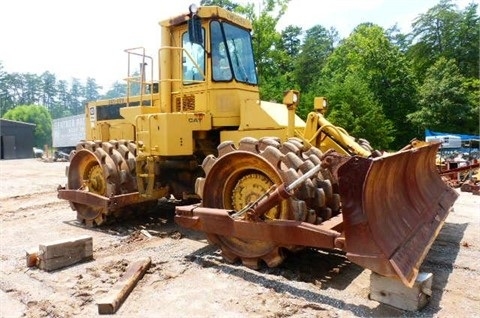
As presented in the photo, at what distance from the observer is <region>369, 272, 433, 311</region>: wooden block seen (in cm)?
328

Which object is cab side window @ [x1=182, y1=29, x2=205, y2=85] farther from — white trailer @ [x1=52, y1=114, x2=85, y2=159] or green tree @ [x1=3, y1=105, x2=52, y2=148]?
green tree @ [x1=3, y1=105, x2=52, y2=148]

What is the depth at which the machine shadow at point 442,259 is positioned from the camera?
368 cm

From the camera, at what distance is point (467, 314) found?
130 inches

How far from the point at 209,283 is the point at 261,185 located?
1190 mm

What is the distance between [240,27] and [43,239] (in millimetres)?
4476

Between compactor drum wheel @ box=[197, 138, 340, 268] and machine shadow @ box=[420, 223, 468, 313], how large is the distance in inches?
47.4

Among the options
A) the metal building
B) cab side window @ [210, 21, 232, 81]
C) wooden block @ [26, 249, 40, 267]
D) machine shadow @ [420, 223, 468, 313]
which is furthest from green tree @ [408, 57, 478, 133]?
Result: the metal building

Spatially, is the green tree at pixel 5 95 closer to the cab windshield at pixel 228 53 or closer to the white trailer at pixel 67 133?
the white trailer at pixel 67 133

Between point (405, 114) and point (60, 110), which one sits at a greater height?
point (60, 110)

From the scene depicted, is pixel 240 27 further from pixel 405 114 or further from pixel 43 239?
pixel 405 114

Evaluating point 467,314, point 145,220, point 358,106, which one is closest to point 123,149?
point 145,220

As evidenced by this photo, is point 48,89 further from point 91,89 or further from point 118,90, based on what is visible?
point 118,90

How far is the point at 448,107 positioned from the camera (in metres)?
28.9

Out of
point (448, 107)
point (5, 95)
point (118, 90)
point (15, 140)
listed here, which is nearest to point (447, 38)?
point (448, 107)
